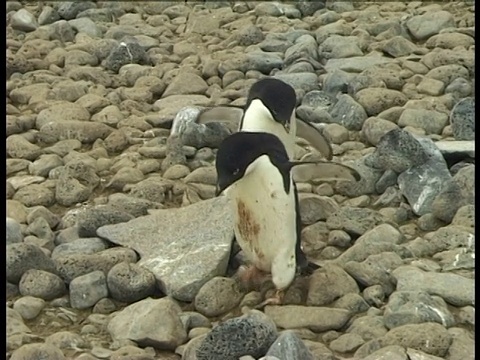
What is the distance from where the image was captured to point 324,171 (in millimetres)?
3293

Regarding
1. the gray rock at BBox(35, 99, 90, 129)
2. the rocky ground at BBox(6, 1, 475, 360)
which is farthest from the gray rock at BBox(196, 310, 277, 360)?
the gray rock at BBox(35, 99, 90, 129)

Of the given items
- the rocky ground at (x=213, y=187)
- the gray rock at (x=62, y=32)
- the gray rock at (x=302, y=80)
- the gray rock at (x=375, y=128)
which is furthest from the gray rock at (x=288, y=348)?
the gray rock at (x=62, y=32)

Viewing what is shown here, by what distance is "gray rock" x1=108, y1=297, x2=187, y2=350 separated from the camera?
111 inches

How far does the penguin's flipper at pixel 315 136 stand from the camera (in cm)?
390

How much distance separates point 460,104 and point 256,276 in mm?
1502

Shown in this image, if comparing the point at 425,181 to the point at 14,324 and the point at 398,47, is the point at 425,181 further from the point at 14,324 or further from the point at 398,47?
the point at 398,47

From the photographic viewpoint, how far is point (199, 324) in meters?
2.97

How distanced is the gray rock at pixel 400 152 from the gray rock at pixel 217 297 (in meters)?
0.99

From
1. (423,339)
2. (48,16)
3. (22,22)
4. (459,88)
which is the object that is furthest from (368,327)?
→ (48,16)

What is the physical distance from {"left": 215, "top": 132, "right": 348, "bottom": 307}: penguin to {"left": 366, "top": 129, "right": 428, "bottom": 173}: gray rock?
744 mm

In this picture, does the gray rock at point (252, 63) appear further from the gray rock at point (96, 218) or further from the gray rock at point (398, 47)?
the gray rock at point (96, 218)

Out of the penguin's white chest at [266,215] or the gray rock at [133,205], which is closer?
the penguin's white chest at [266,215]

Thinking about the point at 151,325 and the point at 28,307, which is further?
the point at 28,307

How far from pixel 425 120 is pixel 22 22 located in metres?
2.69
